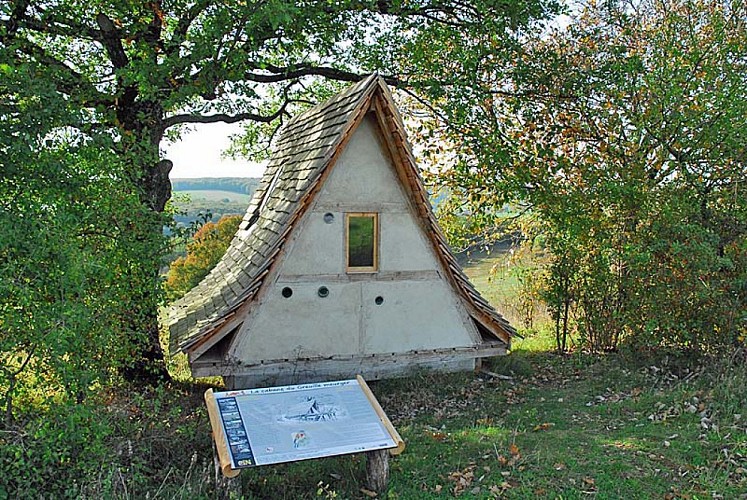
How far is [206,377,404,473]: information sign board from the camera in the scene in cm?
548

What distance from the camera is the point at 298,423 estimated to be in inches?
233

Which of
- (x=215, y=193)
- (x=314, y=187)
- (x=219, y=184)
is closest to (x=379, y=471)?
(x=314, y=187)

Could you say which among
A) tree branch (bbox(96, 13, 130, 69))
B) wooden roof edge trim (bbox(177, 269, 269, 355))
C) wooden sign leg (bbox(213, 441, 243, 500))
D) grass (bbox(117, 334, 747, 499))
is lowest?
grass (bbox(117, 334, 747, 499))

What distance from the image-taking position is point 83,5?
8.38 m

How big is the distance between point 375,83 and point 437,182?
16.4ft

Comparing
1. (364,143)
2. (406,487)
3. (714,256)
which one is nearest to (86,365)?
(406,487)

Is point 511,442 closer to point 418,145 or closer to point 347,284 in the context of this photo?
point 347,284

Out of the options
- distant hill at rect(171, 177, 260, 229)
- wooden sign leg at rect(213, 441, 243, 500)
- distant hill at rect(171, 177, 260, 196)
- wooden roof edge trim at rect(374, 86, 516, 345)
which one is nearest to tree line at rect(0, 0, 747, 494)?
wooden sign leg at rect(213, 441, 243, 500)

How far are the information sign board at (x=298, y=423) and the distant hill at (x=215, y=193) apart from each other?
9985 mm

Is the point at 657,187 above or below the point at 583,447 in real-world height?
above

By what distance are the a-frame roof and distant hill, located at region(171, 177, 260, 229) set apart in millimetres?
5476

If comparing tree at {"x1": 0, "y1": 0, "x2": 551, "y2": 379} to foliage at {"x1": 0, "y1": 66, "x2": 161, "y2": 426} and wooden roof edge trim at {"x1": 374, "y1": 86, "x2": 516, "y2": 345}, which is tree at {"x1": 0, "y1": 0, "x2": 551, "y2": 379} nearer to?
foliage at {"x1": 0, "y1": 66, "x2": 161, "y2": 426}

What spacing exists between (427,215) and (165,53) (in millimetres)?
4499

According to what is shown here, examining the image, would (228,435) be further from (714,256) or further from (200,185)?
(200,185)
